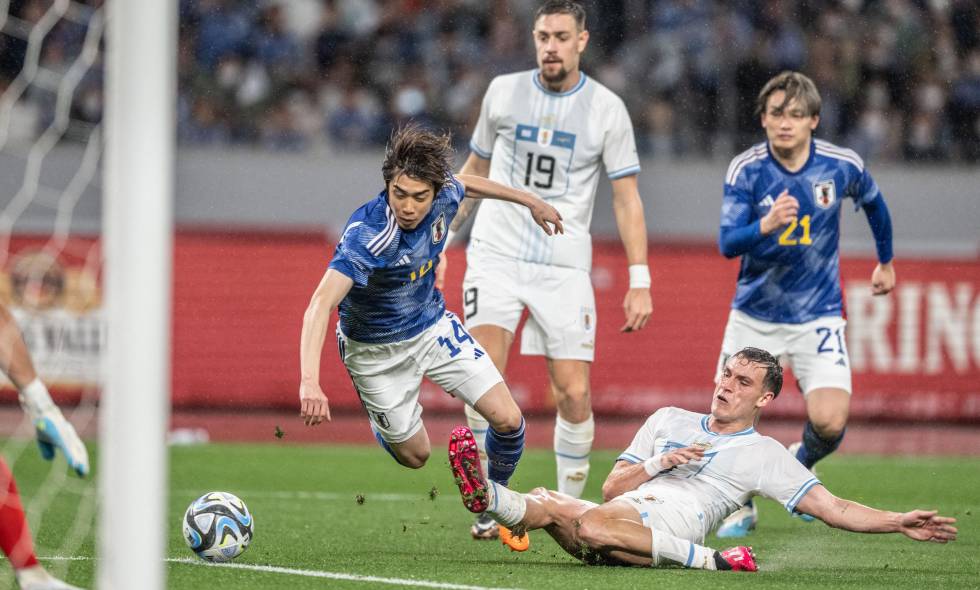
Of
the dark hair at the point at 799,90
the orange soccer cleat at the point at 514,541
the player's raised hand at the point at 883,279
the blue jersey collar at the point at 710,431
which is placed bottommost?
the orange soccer cleat at the point at 514,541

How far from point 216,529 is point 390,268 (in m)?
1.30

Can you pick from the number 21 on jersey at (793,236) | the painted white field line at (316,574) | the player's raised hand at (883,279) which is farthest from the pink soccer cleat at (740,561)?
the player's raised hand at (883,279)

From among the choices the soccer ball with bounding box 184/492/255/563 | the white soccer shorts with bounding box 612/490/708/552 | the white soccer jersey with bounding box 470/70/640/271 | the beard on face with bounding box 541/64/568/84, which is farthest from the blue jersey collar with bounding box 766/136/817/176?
the soccer ball with bounding box 184/492/255/563

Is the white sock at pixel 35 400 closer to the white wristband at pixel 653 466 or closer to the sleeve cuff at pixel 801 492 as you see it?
the white wristband at pixel 653 466

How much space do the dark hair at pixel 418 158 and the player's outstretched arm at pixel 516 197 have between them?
1.70ft

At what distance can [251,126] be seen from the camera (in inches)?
637

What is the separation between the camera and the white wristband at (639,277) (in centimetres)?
695

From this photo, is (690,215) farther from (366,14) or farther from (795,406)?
(366,14)

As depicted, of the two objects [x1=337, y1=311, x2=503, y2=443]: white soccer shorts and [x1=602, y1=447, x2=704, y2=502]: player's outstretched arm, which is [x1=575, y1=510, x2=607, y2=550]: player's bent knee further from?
[x1=337, y1=311, x2=503, y2=443]: white soccer shorts

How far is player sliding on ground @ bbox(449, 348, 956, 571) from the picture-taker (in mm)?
5594

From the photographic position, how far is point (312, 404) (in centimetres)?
491

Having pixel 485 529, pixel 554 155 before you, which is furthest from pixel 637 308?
pixel 485 529

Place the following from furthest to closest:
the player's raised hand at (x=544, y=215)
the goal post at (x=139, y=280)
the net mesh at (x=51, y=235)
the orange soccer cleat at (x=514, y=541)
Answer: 1. the net mesh at (x=51, y=235)
2. the player's raised hand at (x=544, y=215)
3. the orange soccer cleat at (x=514, y=541)
4. the goal post at (x=139, y=280)

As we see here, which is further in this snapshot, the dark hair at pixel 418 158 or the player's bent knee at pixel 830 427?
the player's bent knee at pixel 830 427
